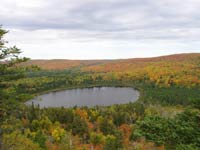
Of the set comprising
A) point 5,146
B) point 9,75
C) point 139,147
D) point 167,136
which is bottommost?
point 139,147

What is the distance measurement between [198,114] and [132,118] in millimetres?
112340

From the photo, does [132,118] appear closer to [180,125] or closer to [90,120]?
[90,120]

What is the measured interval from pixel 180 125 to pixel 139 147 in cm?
1396

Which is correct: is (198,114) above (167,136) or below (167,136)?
above

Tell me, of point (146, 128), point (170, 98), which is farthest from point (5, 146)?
point (170, 98)

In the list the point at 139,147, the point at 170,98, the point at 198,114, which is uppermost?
the point at 198,114

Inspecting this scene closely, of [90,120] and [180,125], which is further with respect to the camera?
[90,120]

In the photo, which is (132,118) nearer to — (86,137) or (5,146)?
(86,137)

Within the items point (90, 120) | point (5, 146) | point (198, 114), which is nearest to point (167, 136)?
point (198, 114)

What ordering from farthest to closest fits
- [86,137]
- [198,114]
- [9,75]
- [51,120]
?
[51,120] < [86,137] < [9,75] < [198,114]

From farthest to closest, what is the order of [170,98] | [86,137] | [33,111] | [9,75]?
[170,98] < [33,111] < [86,137] < [9,75]

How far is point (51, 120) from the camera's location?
114m

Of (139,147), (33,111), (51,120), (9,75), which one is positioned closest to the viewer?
(9,75)

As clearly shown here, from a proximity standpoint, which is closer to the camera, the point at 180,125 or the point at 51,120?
the point at 180,125
